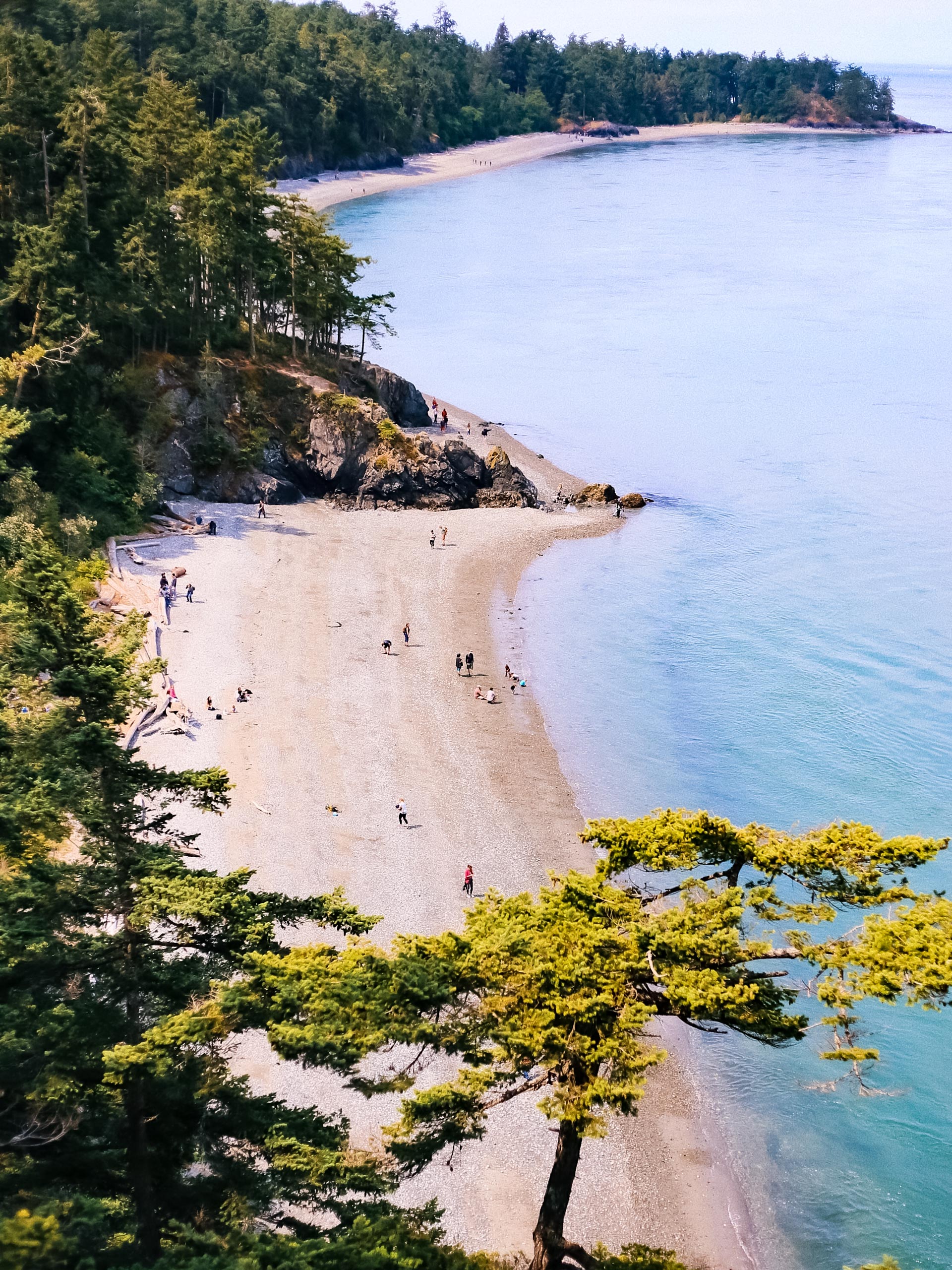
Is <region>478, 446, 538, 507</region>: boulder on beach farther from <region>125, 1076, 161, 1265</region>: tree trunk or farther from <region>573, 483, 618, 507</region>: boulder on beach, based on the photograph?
<region>125, 1076, 161, 1265</region>: tree trunk

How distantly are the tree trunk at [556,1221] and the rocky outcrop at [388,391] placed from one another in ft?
181

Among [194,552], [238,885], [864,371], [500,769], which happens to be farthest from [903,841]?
[864,371]

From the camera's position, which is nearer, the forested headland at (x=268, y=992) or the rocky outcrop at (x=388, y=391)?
the forested headland at (x=268, y=992)

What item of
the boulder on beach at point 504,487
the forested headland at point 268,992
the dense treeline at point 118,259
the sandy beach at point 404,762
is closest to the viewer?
the forested headland at point 268,992

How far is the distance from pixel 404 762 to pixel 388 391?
1498 inches

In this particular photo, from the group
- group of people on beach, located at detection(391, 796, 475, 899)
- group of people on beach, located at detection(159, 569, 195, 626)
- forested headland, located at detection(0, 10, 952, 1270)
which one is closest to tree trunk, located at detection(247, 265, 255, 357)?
group of people on beach, located at detection(159, 569, 195, 626)

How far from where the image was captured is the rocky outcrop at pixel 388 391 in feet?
223

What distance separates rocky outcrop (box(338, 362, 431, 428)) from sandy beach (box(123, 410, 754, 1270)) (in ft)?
33.2

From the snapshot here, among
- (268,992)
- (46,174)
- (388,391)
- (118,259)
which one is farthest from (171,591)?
(268,992)

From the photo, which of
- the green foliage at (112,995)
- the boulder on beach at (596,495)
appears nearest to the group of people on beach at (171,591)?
the green foliage at (112,995)

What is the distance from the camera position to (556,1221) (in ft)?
57.8

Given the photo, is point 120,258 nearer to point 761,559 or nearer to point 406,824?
point 406,824

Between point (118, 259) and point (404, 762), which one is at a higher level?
point (118, 259)

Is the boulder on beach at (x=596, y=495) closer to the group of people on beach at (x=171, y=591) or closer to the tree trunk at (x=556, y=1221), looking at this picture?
the group of people on beach at (x=171, y=591)
